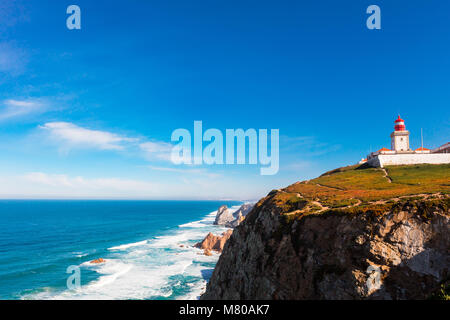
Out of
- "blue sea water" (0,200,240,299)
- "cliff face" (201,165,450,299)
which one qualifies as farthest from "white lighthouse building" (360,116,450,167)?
"blue sea water" (0,200,240,299)

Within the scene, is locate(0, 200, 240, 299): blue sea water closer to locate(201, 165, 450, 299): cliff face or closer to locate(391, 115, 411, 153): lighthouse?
locate(201, 165, 450, 299): cliff face

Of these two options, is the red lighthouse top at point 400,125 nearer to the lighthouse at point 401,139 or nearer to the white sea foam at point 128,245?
the lighthouse at point 401,139

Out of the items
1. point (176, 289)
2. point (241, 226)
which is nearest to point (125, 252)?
point (176, 289)

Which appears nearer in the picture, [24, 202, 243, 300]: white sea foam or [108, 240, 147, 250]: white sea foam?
[24, 202, 243, 300]: white sea foam

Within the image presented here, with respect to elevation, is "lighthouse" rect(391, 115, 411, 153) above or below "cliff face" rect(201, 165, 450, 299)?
above

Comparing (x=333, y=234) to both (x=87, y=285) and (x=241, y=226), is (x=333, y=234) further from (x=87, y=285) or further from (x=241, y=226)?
(x=87, y=285)

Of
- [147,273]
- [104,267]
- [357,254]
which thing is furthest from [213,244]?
[357,254]
